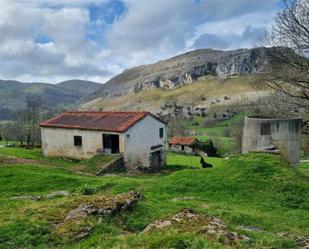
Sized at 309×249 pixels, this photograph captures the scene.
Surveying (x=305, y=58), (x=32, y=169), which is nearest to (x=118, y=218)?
(x=305, y=58)

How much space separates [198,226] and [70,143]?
31.9 metres

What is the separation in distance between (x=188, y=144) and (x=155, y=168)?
180 feet

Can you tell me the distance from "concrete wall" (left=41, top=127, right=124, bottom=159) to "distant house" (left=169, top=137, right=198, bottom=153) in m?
56.5

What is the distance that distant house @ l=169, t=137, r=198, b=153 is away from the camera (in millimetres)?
94438

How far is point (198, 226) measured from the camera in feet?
30.6

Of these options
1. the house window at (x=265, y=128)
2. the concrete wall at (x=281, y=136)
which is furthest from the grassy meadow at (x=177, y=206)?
the house window at (x=265, y=128)

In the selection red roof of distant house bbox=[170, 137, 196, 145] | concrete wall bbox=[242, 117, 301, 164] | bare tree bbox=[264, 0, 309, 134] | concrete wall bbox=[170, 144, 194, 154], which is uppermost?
bare tree bbox=[264, 0, 309, 134]

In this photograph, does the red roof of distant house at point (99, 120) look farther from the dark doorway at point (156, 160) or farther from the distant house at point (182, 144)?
the distant house at point (182, 144)

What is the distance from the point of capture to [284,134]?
24438 millimetres

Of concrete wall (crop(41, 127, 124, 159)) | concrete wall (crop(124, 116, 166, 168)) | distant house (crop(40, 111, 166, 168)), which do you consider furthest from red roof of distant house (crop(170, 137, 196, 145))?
concrete wall (crop(41, 127, 124, 159))

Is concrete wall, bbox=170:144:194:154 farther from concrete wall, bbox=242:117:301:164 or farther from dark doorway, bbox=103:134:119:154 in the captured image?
concrete wall, bbox=242:117:301:164

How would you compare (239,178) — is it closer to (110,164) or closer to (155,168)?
(110,164)

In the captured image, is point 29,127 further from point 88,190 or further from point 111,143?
point 88,190

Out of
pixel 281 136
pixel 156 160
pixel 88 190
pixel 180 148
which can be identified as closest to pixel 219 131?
pixel 180 148
